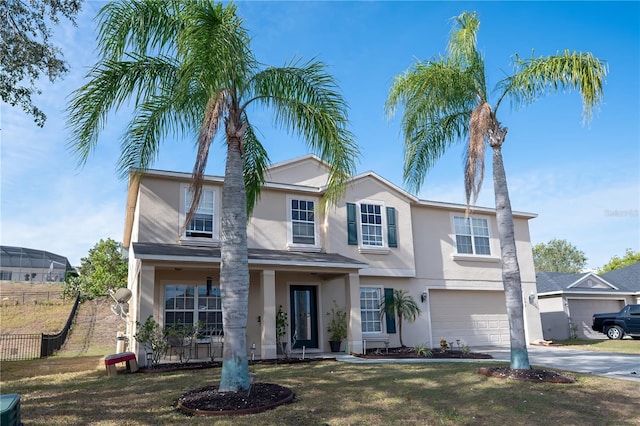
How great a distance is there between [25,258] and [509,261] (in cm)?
5253

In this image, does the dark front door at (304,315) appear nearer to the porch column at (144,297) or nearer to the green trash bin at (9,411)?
the porch column at (144,297)

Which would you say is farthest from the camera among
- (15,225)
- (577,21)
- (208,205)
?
(15,225)

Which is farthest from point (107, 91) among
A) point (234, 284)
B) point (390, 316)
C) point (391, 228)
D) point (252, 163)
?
point (390, 316)

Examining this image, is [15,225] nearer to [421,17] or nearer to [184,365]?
[184,365]

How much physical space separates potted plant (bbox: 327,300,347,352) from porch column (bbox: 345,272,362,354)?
2.55ft

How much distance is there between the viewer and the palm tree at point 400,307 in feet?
53.5

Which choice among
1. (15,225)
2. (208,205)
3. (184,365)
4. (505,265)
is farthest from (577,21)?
(15,225)

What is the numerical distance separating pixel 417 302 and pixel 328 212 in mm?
4974

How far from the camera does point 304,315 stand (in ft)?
51.4

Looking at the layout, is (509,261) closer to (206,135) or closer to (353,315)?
(353,315)

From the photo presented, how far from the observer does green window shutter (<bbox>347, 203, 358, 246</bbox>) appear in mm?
16453

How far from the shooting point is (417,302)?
57.5 feet

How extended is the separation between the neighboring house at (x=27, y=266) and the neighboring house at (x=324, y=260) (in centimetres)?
3293

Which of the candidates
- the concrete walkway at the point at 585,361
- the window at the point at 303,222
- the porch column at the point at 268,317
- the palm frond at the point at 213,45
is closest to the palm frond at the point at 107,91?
the palm frond at the point at 213,45
